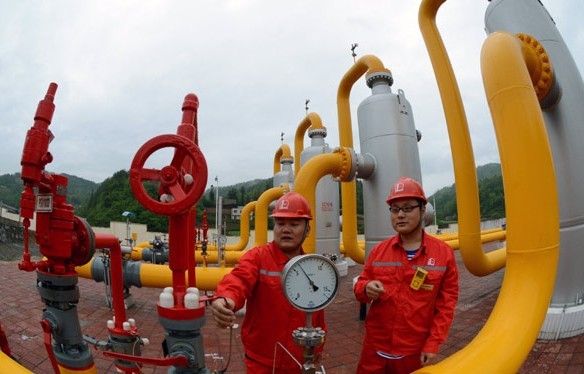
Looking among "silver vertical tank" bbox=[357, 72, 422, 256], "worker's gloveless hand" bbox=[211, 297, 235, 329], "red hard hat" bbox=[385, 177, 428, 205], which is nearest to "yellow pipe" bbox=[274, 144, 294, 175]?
"silver vertical tank" bbox=[357, 72, 422, 256]

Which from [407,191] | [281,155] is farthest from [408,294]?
[281,155]

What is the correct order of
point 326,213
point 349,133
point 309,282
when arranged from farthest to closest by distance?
point 326,213 → point 349,133 → point 309,282

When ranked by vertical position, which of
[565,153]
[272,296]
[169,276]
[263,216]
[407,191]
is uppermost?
[565,153]

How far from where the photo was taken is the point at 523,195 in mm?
2418

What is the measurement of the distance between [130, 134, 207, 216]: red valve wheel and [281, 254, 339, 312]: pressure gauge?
0.72m

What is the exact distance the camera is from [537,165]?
7.86ft

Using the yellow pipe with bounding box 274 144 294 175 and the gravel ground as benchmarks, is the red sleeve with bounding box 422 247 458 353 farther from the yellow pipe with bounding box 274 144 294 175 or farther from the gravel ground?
the gravel ground

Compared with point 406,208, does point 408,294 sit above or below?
below

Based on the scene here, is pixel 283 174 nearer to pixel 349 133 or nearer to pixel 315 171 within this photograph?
pixel 349 133

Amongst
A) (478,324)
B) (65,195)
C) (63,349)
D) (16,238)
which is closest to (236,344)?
(63,349)

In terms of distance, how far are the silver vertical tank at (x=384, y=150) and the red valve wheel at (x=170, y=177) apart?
144 inches

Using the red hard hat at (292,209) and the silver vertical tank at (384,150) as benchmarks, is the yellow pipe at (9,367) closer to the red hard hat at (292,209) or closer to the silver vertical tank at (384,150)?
the red hard hat at (292,209)

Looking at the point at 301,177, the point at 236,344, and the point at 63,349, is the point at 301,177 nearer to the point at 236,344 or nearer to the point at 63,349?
the point at 236,344

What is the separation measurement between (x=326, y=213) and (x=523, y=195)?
5.80 meters
